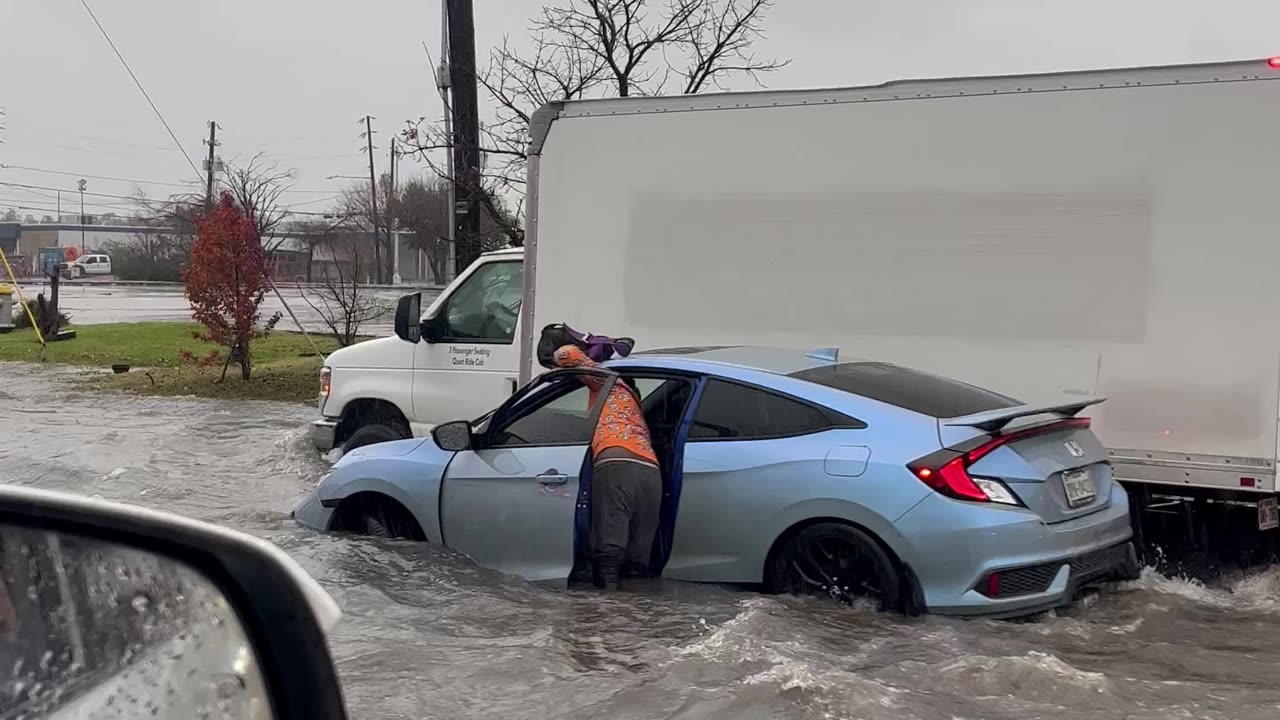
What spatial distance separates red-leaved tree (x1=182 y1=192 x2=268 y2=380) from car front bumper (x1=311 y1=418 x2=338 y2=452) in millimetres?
7846

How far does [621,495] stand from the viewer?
5.55 m

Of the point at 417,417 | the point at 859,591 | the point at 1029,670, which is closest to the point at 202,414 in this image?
the point at 417,417

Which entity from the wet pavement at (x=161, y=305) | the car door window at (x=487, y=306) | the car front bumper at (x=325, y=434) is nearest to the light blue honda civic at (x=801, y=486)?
the car door window at (x=487, y=306)

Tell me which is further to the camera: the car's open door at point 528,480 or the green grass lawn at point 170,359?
the green grass lawn at point 170,359

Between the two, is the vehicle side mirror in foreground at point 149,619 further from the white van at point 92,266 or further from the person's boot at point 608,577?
the white van at point 92,266

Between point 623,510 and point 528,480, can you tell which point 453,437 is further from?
point 623,510

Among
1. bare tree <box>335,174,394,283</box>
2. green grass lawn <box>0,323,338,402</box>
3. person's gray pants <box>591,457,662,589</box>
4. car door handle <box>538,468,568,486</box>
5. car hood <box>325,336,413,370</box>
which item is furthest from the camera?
bare tree <box>335,174,394,283</box>

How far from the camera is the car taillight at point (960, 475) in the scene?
4.92m

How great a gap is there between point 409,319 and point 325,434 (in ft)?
4.81

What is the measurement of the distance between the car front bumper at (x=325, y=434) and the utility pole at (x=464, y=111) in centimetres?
482

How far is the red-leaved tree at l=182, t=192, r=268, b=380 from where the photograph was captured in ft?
55.6

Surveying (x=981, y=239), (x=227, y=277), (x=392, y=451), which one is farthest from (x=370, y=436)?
(x=227, y=277)

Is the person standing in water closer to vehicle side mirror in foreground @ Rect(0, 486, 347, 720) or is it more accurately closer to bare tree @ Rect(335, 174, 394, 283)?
vehicle side mirror in foreground @ Rect(0, 486, 347, 720)

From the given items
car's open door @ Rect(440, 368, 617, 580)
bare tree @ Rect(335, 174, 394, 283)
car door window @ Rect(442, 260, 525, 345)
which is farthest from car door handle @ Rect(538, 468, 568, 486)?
bare tree @ Rect(335, 174, 394, 283)
